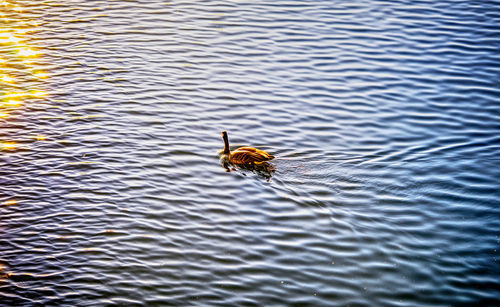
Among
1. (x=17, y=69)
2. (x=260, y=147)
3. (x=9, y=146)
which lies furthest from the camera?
(x=17, y=69)

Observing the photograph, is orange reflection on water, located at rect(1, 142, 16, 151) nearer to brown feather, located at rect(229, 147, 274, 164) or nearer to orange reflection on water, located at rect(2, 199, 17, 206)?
orange reflection on water, located at rect(2, 199, 17, 206)

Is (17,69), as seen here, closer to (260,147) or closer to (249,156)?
(260,147)

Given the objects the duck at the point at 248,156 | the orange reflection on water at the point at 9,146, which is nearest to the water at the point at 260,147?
the orange reflection on water at the point at 9,146

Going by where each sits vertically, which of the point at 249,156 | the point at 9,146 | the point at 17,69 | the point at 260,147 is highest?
the point at 17,69

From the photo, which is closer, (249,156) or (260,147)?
(249,156)

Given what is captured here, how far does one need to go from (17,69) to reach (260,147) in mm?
8100

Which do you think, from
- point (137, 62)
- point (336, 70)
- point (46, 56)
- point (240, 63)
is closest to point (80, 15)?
point (46, 56)

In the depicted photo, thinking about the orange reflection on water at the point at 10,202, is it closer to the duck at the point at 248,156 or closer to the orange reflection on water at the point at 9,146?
the orange reflection on water at the point at 9,146

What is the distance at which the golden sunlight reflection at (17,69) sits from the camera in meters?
14.2

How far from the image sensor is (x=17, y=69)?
657 inches

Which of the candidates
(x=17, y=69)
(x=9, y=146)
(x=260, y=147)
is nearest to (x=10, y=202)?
(x=9, y=146)

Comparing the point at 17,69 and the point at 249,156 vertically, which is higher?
the point at 17,69

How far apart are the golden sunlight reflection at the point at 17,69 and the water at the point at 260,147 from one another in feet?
0.21

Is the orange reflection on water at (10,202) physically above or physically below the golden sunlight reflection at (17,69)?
below
